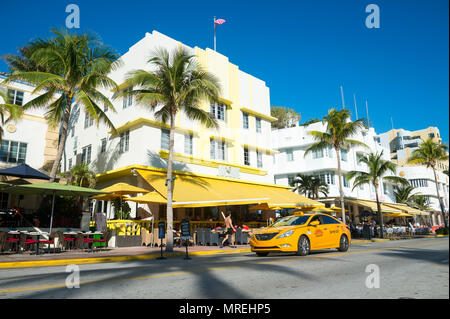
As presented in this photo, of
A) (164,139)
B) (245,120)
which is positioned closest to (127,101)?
(164,139)

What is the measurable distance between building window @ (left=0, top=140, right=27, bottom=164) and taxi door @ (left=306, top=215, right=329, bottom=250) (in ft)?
73.0

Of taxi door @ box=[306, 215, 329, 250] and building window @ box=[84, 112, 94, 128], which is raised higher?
building window @ box=[84, 112, 94, 128]

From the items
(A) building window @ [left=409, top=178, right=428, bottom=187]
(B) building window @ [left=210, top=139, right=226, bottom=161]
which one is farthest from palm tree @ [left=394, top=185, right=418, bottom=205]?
(B) building window @ [left=210, top=139, right=226, bottom=161]

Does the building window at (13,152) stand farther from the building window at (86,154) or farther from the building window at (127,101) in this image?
the building window at (127,101)

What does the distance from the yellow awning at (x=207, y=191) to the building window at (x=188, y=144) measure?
2.13 m

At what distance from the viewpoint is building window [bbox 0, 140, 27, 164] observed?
2428 cm

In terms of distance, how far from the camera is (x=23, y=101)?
1046 inches

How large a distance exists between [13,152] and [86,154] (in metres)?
5.01

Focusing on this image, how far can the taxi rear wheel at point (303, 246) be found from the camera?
1166 centimetres

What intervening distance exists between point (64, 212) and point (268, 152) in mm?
18056

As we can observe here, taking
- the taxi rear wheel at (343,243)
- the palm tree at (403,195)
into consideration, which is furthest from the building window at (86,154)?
the palm tree at (403,195)

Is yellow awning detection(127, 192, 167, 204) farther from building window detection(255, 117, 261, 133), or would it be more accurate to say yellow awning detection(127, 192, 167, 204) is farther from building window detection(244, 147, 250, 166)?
building window detection(255, 117, 261, 133)
